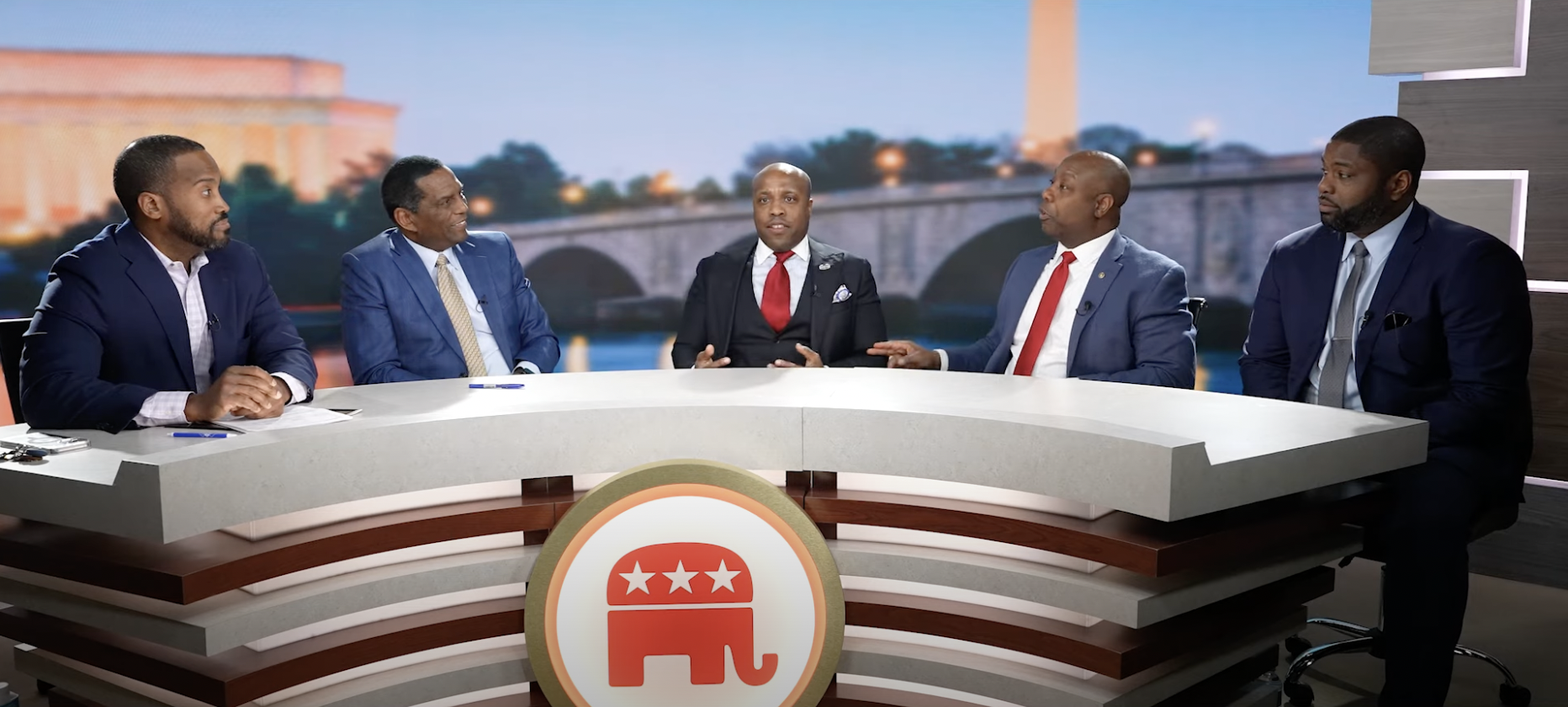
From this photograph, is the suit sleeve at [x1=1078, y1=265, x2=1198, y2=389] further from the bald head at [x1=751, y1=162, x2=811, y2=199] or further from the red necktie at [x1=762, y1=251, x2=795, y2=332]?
the bald head at [x1=751, y1=162, x2=811, y2=199]

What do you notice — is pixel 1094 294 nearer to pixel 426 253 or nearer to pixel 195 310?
pixel 426 253

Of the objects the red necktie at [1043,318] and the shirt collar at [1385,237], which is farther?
the red necktie at [1043,318]

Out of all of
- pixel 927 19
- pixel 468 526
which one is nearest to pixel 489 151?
pixel 927 19

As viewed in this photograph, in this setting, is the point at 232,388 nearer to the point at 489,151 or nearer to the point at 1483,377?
the point at 1483,377

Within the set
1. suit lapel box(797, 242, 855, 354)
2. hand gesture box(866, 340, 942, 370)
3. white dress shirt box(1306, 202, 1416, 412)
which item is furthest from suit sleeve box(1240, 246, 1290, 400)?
suit lapel box(797, 242, 855, 354)

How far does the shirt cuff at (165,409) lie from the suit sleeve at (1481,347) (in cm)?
279

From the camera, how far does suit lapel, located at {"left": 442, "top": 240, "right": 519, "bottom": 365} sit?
12.1ft

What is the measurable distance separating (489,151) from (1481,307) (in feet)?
17.5

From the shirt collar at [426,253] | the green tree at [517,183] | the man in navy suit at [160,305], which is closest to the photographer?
the man in navy suit at [160,305]

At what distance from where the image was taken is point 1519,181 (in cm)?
361

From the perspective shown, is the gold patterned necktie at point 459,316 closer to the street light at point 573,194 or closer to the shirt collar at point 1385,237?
the shirt collar at point 1385,237

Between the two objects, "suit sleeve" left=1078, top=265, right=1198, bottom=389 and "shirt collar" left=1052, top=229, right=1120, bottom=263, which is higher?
"shirt collar" left=1052, top=229, right=1120, bottom=263

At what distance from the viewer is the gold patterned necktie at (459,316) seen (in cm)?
355

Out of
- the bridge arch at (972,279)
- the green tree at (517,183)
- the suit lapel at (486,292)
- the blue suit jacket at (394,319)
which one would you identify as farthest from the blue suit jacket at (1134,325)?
the green tree at (517,183)
